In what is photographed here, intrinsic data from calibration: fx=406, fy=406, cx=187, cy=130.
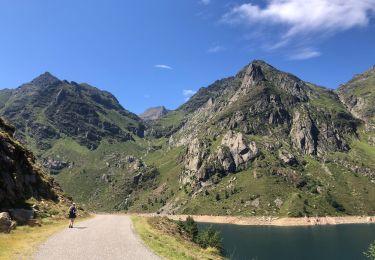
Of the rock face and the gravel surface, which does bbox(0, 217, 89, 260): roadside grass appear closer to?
the gravel surface

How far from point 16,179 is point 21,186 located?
1.70 m

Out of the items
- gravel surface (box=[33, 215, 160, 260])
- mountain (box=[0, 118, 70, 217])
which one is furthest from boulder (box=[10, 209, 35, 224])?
gravel surface (box=[33, 215, 160, 260])

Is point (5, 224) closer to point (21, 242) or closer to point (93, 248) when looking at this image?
point (21, 242)

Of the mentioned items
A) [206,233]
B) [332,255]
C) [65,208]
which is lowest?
[332,255]

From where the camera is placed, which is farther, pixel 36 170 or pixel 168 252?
pixel 36 170

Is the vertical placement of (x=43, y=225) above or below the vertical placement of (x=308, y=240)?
above

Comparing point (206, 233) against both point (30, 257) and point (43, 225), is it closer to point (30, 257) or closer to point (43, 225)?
point (43, 225)

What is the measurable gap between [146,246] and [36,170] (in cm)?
4539

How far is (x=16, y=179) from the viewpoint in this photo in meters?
55.6

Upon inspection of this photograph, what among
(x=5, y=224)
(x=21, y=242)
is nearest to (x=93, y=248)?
(x=21, y=242)

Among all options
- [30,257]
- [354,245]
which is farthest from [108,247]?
[354,245]

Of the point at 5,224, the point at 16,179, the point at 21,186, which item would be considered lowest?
the point at 5,224

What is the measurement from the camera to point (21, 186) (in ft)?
187

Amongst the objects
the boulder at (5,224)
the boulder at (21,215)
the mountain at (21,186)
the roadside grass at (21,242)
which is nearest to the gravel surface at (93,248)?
the roadside grass at (21,242)
